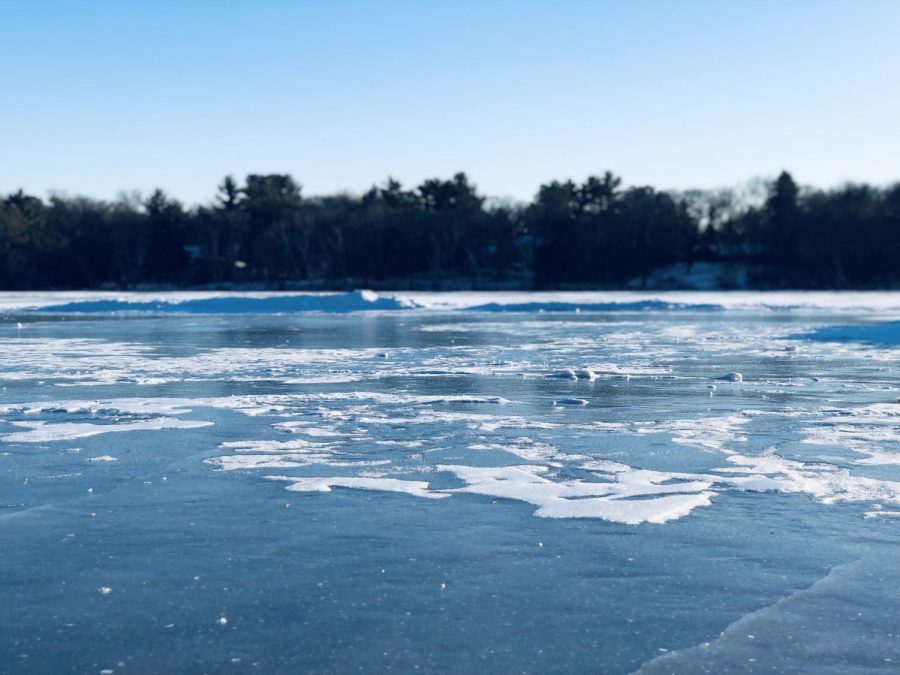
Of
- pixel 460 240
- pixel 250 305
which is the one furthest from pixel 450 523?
pixel 460 240

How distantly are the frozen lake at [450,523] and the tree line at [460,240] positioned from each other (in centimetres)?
5468

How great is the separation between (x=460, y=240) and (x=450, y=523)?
65.2 m

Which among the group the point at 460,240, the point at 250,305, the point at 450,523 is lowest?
the point at 450,523

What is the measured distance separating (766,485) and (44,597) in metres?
4.35

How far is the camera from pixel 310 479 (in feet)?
23.8

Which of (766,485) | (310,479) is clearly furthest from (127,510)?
(766,485)

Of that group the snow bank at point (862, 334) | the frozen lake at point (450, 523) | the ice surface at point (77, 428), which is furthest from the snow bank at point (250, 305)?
the ice surface at point (77, 428)

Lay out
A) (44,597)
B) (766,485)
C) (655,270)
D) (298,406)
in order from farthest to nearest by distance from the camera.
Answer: (655,270)
(298,406)
(766,485)
(44,597)

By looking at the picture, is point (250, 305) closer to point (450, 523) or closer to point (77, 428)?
point (77, 428)

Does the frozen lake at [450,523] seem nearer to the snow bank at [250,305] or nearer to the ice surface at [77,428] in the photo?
the ice surface at [77,428]

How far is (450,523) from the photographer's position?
19.7 feet

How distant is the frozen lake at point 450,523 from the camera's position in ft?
13.7

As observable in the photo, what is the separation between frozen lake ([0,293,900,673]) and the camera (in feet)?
13.7

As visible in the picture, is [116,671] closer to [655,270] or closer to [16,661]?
[16,661]
